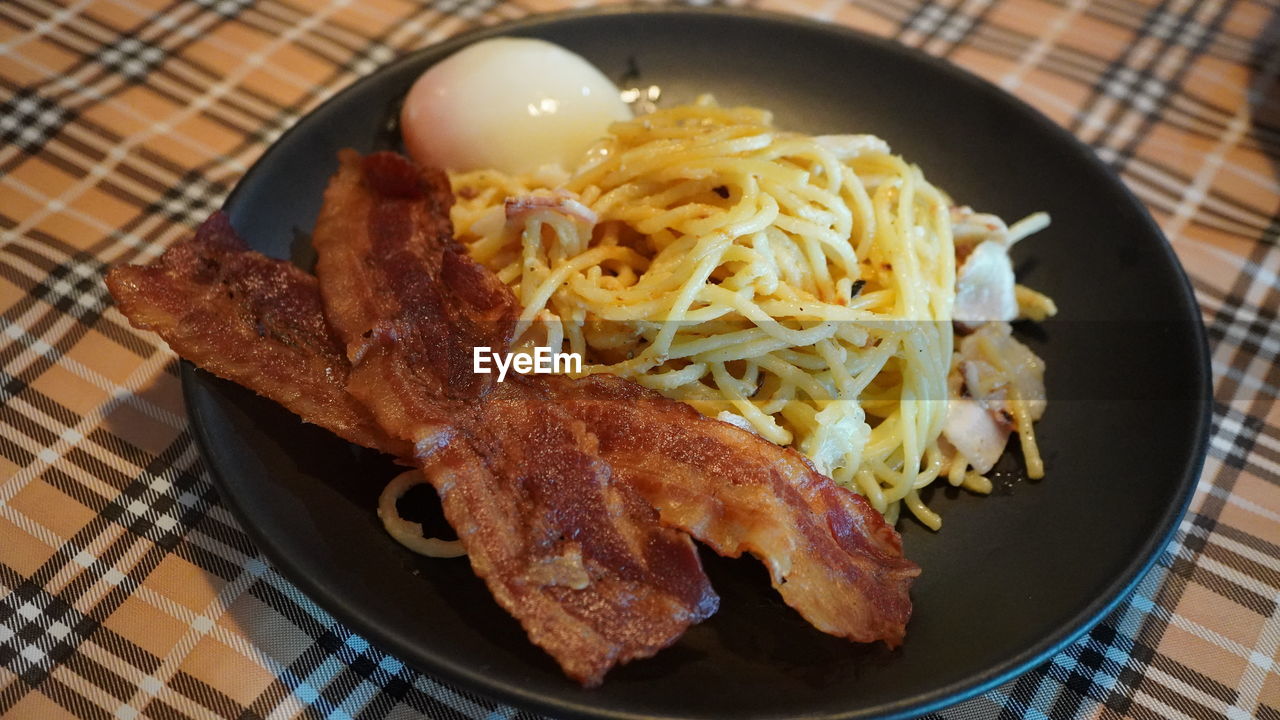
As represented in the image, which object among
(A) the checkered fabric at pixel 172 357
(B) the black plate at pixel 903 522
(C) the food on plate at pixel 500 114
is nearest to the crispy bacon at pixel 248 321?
(B) the black plate at pixel 903 522

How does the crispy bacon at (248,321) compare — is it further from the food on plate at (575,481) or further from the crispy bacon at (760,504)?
the crispy bacon at (760,504)

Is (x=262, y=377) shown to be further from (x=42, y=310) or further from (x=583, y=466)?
(x=42, y=310)

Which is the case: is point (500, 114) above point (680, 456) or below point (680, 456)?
above

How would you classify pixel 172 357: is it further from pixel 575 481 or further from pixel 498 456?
pixel 575 481

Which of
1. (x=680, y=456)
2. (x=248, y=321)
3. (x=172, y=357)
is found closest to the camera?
(x=680, y=456)

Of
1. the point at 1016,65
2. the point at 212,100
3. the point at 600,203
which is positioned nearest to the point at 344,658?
the point at 600,203

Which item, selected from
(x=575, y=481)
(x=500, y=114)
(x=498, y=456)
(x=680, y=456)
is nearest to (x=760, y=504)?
(x=680, y=456)
